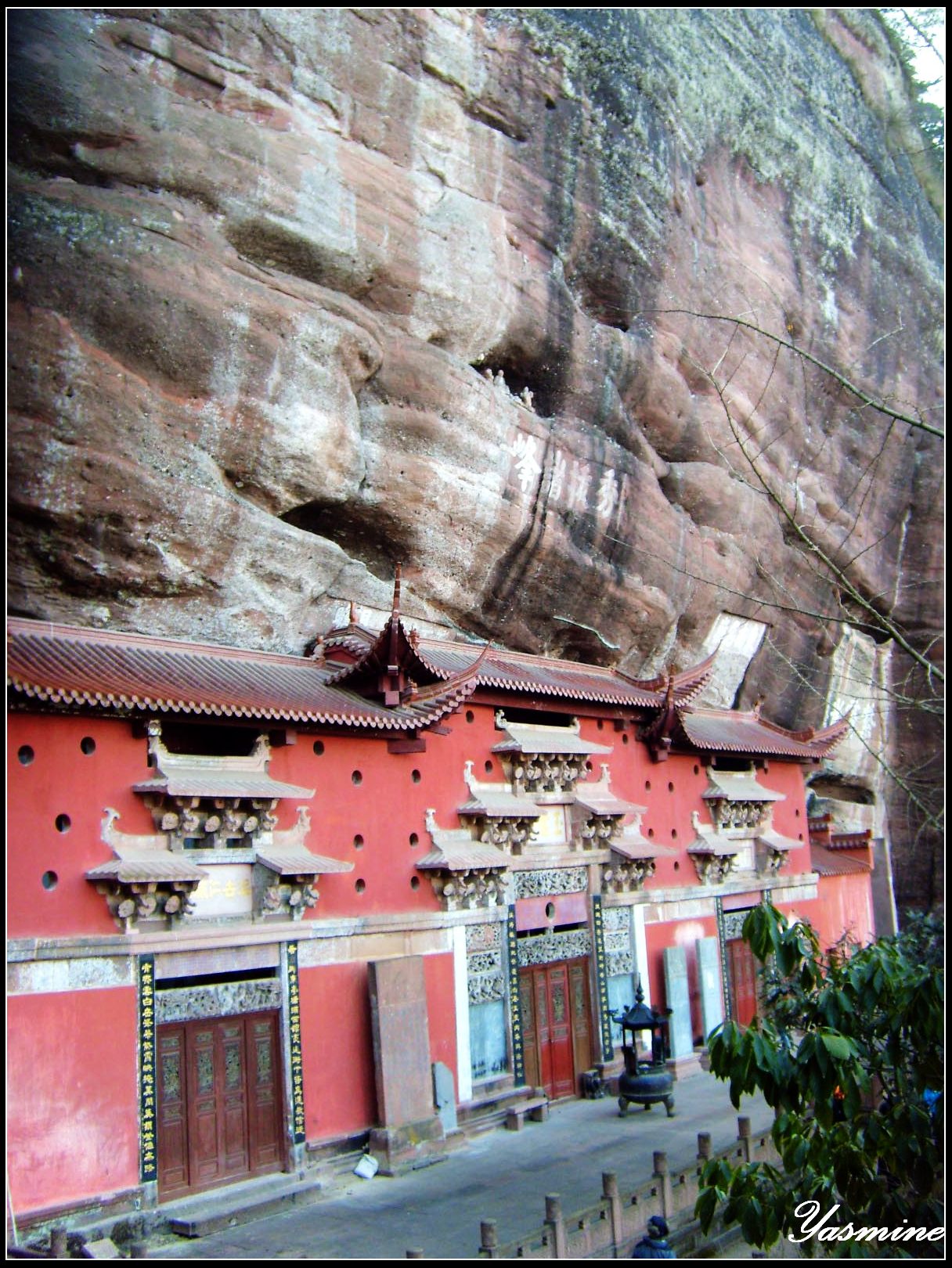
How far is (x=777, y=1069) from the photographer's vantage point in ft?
16.2

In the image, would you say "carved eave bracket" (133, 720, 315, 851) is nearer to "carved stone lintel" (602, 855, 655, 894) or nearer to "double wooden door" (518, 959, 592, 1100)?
"double wooden door" (518, 959, 592, 1100)

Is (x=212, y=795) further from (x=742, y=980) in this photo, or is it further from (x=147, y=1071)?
(x=742, y=980)

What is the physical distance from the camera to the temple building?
399 inches

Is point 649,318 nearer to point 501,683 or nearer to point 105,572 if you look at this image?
point 501,683

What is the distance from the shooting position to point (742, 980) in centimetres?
2022

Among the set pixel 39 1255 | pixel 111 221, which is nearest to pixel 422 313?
pixel 111 221

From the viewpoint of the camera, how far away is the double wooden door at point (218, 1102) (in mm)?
10695

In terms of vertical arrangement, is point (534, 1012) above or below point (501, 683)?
below

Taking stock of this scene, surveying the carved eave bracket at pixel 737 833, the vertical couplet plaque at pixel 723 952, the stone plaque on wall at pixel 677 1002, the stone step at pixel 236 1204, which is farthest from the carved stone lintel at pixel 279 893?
the vertical couplet plaque at pixel 723 952

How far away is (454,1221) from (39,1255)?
3695 millimetres

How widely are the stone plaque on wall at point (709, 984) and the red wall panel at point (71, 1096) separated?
10862 mm

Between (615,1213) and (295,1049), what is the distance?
4012mm

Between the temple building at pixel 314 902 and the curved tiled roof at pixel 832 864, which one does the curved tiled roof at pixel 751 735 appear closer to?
the temple building at pixel 314 902

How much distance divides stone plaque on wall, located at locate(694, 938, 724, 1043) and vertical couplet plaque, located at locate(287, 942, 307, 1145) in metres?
8.65
